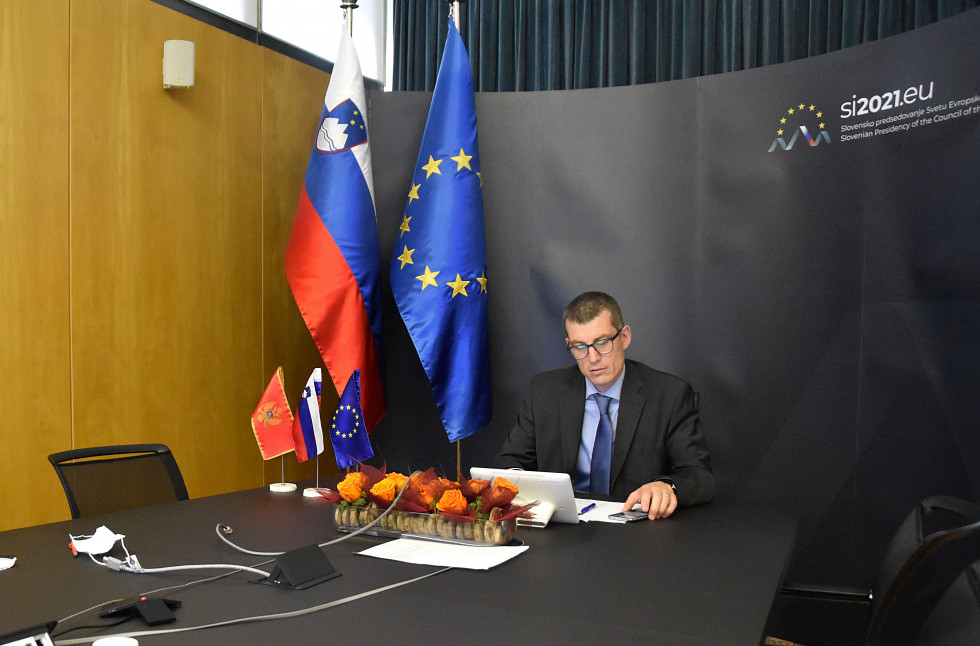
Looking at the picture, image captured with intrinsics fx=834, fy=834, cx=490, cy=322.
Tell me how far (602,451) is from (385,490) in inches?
42.1

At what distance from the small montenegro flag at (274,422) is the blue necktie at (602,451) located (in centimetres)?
102

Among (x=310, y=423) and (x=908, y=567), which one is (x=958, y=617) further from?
(x=310, y=423)

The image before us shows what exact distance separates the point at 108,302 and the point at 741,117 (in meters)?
2.92

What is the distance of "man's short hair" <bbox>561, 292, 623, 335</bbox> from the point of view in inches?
109

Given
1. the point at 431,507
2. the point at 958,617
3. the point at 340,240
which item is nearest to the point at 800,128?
the point at 340,240

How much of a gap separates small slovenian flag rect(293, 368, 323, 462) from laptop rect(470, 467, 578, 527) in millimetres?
788

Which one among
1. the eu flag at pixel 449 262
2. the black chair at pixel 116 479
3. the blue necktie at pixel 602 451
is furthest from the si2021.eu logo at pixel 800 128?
the black chair at pixel 116 479

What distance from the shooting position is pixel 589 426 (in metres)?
2.91

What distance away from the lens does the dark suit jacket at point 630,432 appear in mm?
2758

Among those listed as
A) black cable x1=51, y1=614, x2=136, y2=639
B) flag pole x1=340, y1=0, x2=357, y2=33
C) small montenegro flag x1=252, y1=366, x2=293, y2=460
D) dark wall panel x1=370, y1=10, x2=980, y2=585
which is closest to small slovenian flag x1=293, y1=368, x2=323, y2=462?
small montenegro flag x1=252, y1=366, x2=293, y2=460

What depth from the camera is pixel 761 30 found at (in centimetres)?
453

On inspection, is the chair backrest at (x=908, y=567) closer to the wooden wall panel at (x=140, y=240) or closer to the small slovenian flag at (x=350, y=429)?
the small slovenian flag at (x=350, y=429)

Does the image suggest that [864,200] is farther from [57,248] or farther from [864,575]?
[57,248]

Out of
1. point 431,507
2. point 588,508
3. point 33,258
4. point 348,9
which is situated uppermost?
point 348,9
